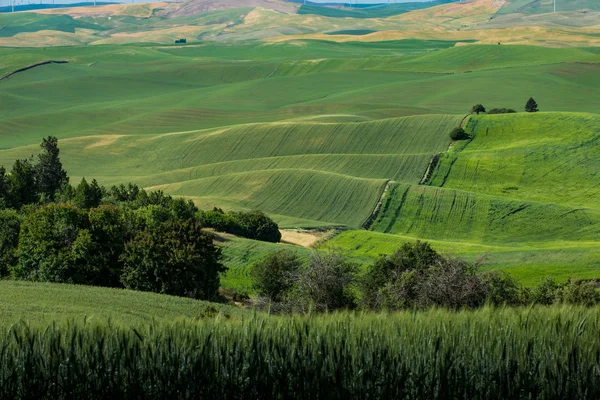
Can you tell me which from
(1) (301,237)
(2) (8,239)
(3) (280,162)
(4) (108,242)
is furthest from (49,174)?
(4) (108,242)

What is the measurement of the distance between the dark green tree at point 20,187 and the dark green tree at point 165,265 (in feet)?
94.3

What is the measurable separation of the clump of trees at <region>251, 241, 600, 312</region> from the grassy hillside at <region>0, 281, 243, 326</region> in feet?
15.7

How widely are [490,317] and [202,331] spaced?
20.9ft

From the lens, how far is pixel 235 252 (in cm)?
6806

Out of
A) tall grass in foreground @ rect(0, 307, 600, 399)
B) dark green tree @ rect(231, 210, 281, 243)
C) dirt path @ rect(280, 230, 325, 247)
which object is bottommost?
dirt path @ rect(280, 230, 325, 247)

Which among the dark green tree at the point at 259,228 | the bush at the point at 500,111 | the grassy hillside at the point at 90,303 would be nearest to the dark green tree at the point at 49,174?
the dark green tree at the point at 259,228

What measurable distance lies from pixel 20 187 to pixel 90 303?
1825 inches

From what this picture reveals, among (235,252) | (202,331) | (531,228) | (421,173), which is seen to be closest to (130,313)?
(202,331)

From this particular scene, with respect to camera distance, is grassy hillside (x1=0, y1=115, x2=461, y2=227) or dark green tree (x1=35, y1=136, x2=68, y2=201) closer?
dark green tree (x1=35, y1=136, x2=68, y2=201)

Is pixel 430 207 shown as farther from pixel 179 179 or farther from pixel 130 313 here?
pixel 130 313

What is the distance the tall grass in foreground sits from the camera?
1839 cm

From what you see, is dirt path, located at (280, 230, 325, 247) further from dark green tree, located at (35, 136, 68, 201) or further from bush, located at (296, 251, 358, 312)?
bush, located at (296, 251, 358, 312)

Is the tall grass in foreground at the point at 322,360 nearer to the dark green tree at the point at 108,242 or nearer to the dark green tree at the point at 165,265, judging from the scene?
the dark green tree at the point at 165,265

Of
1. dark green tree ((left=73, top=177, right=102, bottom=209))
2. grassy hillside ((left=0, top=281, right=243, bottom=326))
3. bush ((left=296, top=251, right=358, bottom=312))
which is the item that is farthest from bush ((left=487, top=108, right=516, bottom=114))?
grassy hillside ((left=0, top=281, right=243, bottom=326))
